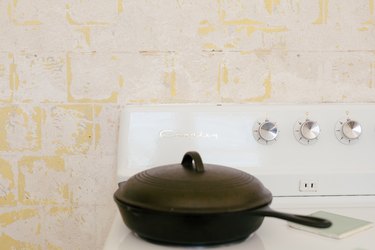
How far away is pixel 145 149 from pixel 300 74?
41 cm

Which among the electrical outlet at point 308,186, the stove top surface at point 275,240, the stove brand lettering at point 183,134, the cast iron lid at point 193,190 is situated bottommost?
the stove top surface at point 275,240

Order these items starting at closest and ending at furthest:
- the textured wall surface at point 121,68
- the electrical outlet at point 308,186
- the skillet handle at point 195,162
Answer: the skillet handle at point 195,162, the electrical outlet at point 308,186, the textured wall surface at point 121,68

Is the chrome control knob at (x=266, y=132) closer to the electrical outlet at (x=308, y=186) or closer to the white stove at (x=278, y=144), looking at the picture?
the white stove at (x=278, y=144)

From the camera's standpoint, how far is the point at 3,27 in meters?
1.09

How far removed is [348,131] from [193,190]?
0.47m

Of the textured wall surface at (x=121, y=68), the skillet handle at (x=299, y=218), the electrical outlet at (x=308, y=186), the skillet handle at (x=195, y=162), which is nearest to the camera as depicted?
the skillet handle at (x=299, y=218)

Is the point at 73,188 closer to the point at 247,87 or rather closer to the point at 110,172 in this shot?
the point at 110,172

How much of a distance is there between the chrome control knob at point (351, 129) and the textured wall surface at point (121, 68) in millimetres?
109

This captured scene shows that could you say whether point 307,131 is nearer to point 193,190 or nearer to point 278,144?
point 278,144

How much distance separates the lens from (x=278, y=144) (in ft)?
3.33

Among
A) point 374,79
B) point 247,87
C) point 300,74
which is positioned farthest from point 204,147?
point 374,79

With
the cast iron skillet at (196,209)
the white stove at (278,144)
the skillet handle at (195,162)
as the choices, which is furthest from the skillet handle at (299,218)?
the white stove at (278,144)

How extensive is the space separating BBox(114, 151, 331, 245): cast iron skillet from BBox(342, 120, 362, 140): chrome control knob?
0.36 metres

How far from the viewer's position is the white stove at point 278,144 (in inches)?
38.7
